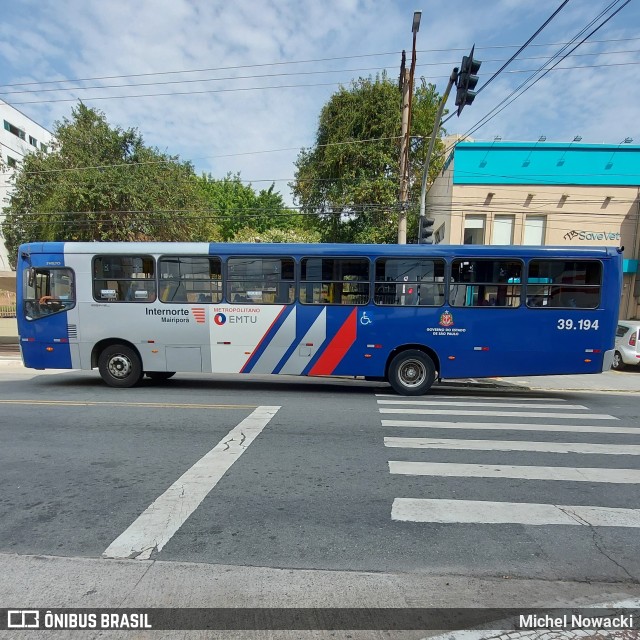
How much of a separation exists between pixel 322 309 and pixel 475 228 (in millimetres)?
14464

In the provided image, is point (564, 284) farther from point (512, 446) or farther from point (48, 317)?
point (48, 317)

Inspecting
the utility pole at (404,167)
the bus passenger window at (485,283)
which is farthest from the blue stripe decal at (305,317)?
the utility pole at (404,167)

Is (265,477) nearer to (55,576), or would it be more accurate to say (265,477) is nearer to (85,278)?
(55,576)

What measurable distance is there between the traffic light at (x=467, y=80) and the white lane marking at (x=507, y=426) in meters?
6.71

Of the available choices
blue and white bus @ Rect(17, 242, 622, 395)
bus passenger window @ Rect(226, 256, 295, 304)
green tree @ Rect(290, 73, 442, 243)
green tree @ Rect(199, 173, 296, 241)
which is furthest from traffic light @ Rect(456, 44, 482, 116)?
green tree @ Rect(199, 173, 296, 241)

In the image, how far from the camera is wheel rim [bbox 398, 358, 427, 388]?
8.51 metres

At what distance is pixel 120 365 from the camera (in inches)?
348

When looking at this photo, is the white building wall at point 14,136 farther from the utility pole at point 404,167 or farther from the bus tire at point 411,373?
the bus tire at point 411,373

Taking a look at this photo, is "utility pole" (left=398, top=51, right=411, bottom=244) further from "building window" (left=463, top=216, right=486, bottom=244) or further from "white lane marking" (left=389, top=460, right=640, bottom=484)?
"white lane marking" (left=389, top=460, right=640, bottom=484)

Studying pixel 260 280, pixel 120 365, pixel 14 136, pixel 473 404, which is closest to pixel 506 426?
pixel 473 404

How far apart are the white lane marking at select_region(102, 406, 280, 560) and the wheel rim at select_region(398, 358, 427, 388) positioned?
12.7ft

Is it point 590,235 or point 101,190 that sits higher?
point 101,190

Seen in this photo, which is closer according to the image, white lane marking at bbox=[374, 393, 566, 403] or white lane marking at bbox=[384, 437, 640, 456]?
white lane marking at bbox=[384, 437, 640, 456]

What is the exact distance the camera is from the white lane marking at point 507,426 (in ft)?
20.2
